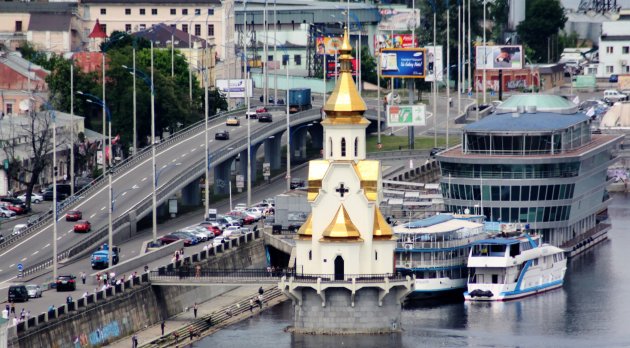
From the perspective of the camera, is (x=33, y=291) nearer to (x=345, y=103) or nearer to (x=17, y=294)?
(x=17, y=294)

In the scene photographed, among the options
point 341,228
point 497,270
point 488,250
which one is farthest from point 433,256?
point 341,228

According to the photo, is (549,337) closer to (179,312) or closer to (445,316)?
(445,316)

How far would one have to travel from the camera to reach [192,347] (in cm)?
17325

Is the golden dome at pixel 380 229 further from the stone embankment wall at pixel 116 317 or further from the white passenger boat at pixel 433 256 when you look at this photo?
the stone embankment wall at pixel 116 317

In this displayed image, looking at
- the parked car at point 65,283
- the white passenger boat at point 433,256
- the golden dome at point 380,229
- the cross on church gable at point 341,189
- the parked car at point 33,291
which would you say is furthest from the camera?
the white passenger boat at point 433,256

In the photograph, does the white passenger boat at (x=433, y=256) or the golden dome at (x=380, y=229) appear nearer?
the golden dome at (x=380, y=229)

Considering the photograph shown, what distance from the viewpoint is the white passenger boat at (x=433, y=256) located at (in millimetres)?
193625

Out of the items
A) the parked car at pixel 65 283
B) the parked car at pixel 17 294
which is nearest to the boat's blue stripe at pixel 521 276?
the parked car at pixel 65 283

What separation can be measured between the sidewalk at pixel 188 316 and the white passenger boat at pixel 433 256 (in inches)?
426

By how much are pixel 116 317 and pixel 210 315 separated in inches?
428

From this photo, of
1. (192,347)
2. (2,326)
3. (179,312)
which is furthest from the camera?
(179,312)

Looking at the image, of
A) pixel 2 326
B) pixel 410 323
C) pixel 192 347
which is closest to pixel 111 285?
pixel 192 347

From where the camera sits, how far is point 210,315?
18425 cm

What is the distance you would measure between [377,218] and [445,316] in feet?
36.6
